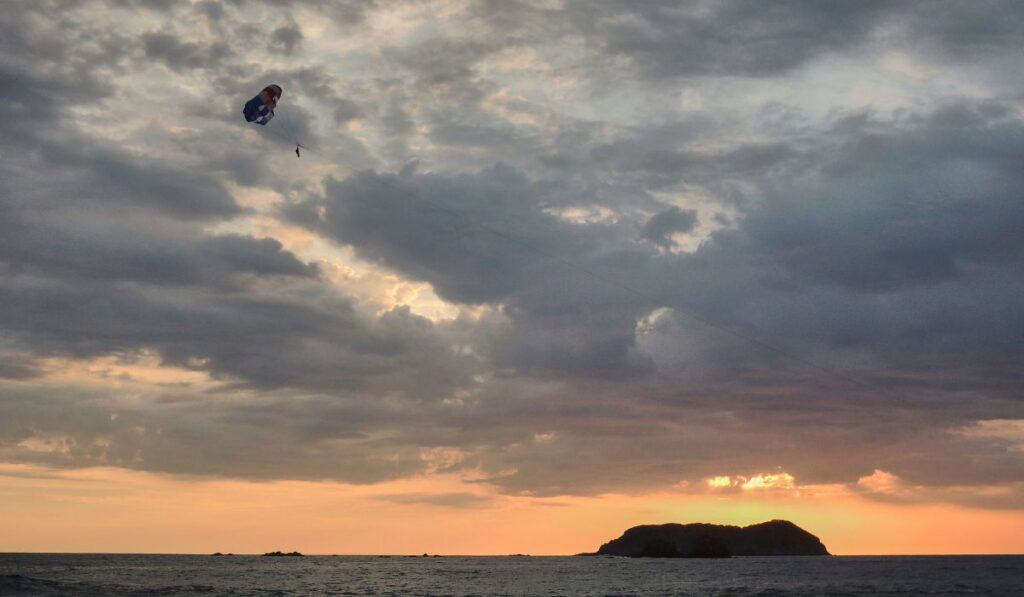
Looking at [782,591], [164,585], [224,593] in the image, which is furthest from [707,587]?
[164,585]

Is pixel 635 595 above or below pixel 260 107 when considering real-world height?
below

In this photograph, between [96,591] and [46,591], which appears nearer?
[46,591]

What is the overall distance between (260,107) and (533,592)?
84891mm

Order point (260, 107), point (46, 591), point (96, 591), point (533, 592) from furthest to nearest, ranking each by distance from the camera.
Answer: point (533, 592) < point (96, 591) < point (46, 591) < point (260, 107)

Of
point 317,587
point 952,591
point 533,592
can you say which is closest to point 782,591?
point 952,591

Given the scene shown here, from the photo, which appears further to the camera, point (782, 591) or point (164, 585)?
point (164, 585)

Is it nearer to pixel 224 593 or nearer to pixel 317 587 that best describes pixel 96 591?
pixel 224 593

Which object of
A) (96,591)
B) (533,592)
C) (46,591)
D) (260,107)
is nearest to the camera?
(260,107)

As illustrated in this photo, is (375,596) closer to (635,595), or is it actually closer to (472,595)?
(472,595)

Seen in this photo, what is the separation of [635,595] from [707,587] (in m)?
20.2

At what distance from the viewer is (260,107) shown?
242 ft

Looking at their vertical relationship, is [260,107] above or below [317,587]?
above

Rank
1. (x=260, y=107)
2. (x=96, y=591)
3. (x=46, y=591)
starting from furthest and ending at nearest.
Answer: (x=96, y=591)
(x=46, y=591)
(x=260, y=107)

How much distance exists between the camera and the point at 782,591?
122 meters
